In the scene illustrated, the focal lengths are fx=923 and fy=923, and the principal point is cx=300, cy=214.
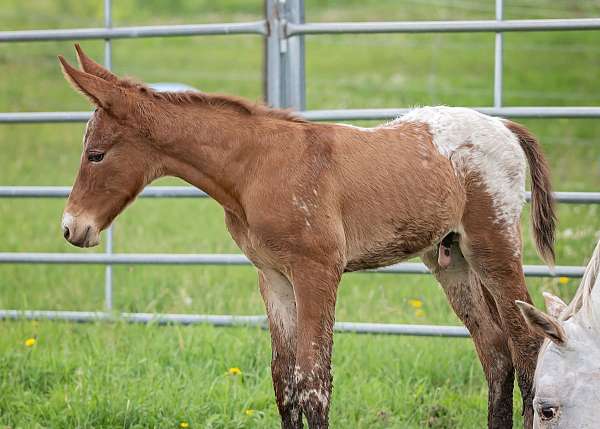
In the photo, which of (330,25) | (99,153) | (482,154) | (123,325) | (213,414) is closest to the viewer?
(99,153)

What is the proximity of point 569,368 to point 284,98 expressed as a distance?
7.87ft

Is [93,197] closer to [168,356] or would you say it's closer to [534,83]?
[168,356]

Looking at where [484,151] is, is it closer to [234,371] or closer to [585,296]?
[585,296]

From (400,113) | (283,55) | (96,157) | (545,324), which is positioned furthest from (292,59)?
(545,324)

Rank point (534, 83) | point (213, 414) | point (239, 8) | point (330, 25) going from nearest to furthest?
point (213, 414)
point (330, 25)
point (534, 83)
point (239, 8)

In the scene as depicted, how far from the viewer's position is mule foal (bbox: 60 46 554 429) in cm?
322

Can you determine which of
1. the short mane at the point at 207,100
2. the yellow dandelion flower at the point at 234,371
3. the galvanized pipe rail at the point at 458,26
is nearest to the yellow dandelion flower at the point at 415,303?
the yellow dandelion flower at the point at 234,371

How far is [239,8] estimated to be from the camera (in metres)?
17.8

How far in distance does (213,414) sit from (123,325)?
117 cm

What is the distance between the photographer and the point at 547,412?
2.75 metres

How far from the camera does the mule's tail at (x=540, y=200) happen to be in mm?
3752

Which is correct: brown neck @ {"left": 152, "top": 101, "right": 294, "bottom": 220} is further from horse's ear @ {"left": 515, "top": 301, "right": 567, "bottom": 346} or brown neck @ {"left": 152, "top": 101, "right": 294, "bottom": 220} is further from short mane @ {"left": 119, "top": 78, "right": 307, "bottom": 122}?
horse's ear @ {"left": 515, "top": 301, "right": 567, "bottom": 346}

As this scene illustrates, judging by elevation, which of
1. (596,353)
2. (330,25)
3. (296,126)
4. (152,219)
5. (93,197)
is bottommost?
(152,219)

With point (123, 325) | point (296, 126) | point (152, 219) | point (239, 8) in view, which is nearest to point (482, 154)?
point (296, 126)
